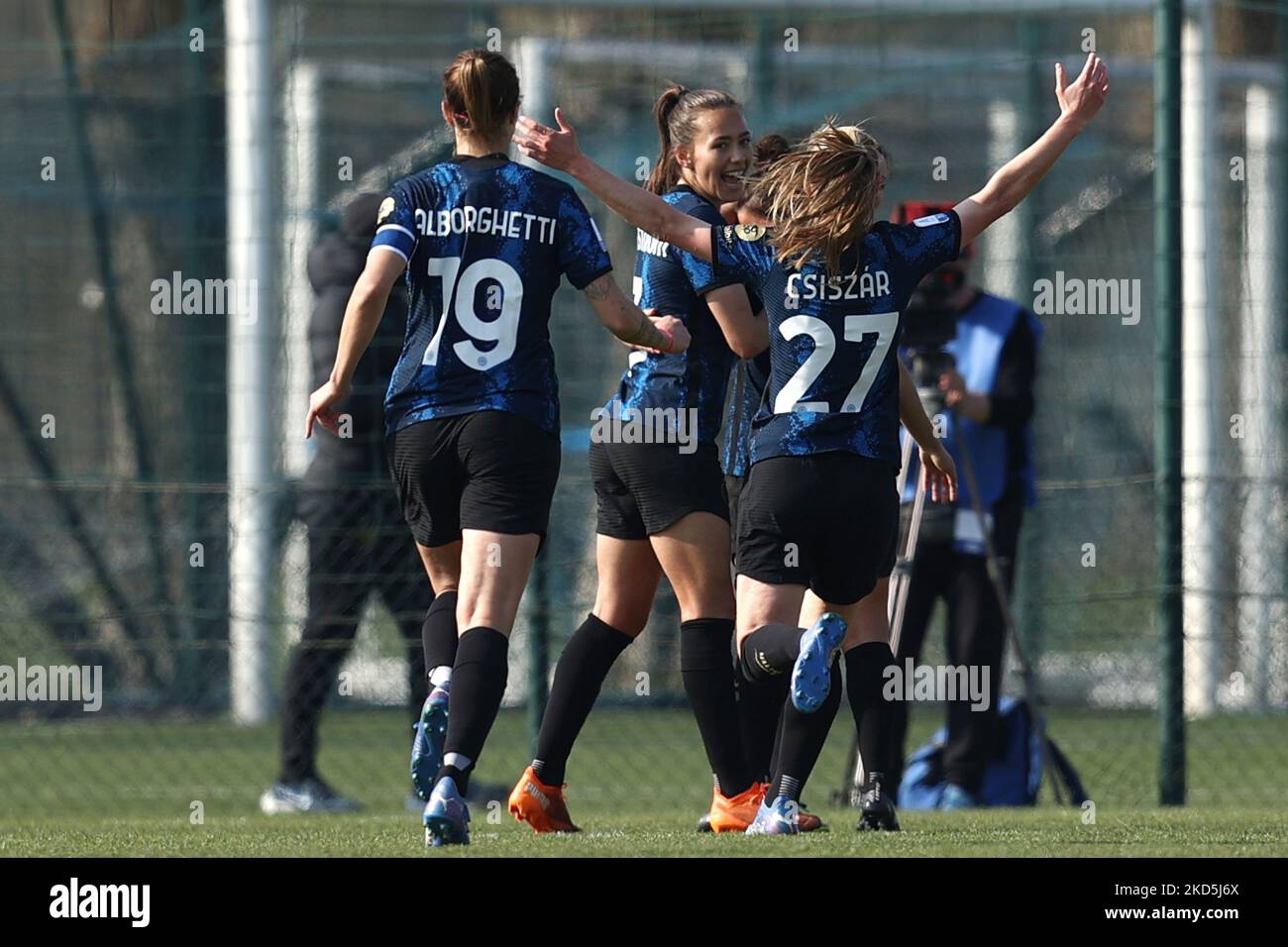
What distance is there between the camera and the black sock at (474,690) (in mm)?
5230

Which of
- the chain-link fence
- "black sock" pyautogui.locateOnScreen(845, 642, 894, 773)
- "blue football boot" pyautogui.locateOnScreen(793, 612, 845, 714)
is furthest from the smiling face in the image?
the chain-link fence

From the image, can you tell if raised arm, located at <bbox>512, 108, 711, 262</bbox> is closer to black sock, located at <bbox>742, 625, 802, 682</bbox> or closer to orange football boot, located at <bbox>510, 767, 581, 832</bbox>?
black sock, located at <bbox>742, 625, 802, 682</bbox>

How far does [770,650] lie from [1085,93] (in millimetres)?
1643

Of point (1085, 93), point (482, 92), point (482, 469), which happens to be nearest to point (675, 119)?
point (482, 92)

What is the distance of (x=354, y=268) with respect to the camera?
7.82 metres

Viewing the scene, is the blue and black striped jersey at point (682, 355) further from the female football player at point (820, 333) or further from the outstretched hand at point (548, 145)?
the outstretched hand at point (548, 145)

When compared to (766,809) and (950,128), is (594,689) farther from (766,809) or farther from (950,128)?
(950,128)

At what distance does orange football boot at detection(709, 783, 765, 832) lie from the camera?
230 inches

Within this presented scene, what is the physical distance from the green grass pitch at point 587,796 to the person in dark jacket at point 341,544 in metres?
0.32

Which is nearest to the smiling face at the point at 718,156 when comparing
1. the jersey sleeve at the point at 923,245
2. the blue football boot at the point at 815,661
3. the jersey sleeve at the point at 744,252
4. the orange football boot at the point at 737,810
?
the jersey sleeve at the point at 744,252

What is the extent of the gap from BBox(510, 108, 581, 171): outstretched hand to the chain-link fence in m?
2.85

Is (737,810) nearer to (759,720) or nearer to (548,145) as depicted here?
(759,720)

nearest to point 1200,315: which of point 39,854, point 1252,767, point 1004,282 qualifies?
point 1252,767

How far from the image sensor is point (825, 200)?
17.7ft
